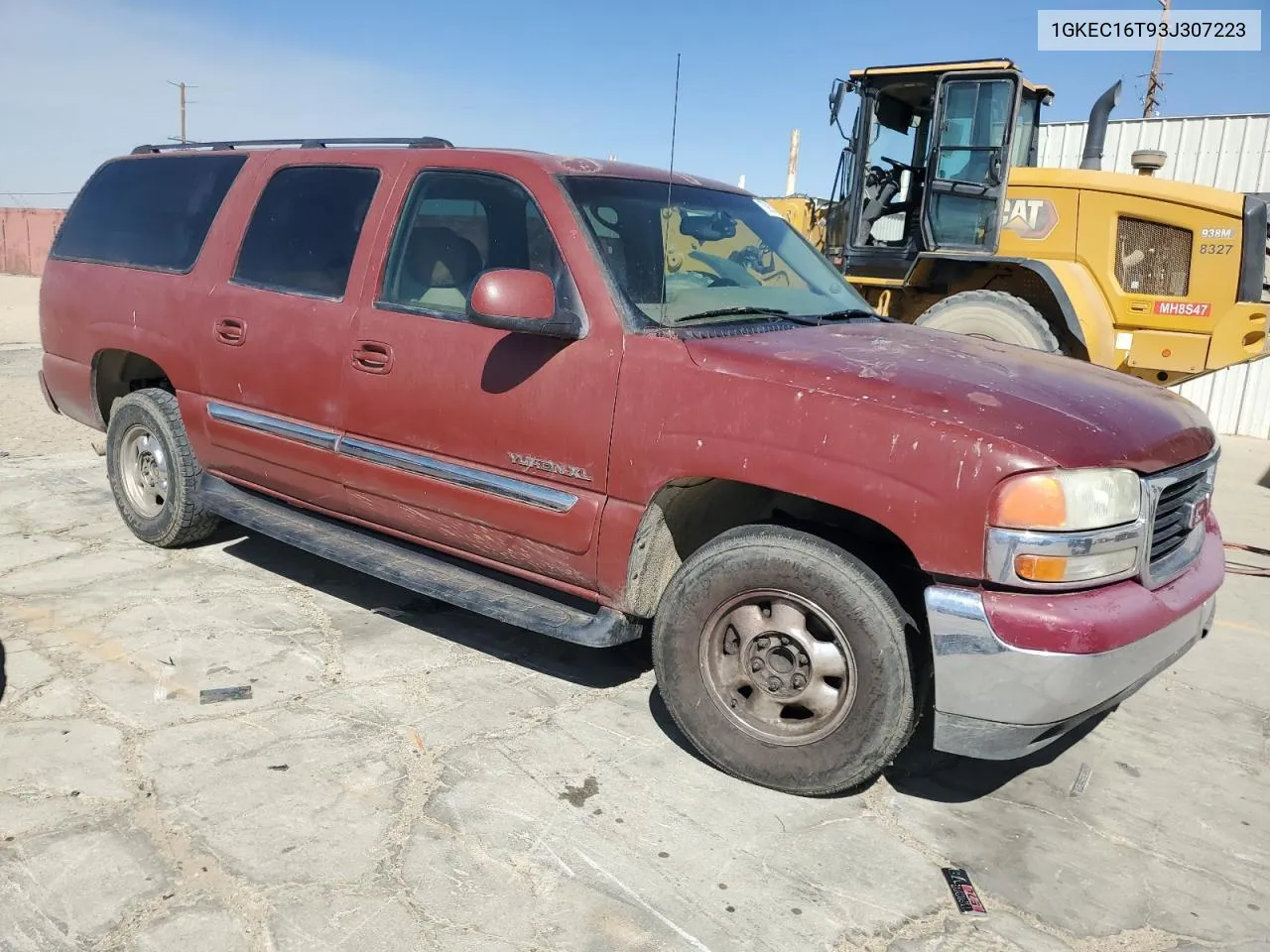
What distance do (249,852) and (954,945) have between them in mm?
1855

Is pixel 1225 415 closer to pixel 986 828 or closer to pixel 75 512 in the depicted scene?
pixel 986 828

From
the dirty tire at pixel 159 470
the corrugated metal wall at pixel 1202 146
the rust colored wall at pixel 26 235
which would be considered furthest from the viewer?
the rust colored wall at pixel 26 235

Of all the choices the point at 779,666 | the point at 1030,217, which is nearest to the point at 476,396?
the point at 779,666

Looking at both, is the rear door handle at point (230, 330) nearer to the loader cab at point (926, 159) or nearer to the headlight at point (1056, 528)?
the headlight at point (1056, 528)

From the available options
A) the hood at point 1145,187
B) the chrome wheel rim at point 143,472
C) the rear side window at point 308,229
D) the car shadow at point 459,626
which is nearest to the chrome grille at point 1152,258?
the hood at point 1145,187

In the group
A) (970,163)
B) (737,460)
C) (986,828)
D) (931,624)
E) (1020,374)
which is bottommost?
(986,828)

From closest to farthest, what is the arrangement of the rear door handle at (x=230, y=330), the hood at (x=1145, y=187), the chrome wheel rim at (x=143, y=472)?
the rear door handle at (x=230, y=330)
the chrome wheel rim at (x=143, y=472)
the hood at (x=1145, y=187)

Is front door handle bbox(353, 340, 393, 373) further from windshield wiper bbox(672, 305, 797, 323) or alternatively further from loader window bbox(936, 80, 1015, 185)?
loader window bbox(936, 80, 1015, 185)

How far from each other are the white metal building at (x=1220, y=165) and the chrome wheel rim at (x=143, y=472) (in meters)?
11.4

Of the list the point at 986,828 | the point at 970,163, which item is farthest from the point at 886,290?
the point at 986,828

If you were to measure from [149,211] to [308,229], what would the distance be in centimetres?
130

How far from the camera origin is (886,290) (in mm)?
8211

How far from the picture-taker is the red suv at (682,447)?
2564 mm

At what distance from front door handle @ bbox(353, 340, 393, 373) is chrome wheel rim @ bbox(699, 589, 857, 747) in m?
1.62
